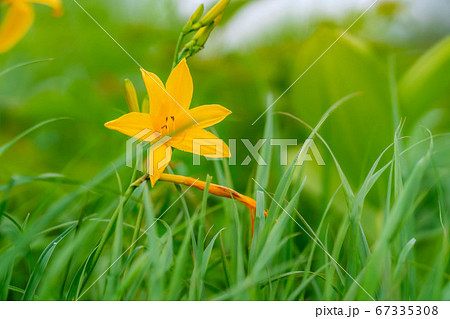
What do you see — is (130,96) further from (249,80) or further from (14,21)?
(249,80)

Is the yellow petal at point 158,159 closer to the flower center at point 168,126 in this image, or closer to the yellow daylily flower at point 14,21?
the flower center at point 168,126

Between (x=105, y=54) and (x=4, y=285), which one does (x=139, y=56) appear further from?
(x=4, y=285)

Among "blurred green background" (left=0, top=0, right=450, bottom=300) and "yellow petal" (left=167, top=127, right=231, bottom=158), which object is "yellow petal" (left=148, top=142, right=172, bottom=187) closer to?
"yellow petal" (left=167, top=127, right=231, bottom=158)

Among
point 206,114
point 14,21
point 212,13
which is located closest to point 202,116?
point 206,114

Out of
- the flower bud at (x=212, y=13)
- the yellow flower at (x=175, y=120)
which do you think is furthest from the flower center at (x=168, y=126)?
the flower bud at (x=212, y=13)

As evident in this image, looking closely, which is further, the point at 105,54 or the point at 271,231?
the point at 105,54

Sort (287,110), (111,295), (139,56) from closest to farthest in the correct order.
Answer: (111,295)
(287,110)
(139,56)

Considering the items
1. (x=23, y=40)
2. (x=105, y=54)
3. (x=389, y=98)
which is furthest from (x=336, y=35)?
(x=23, y=40)
